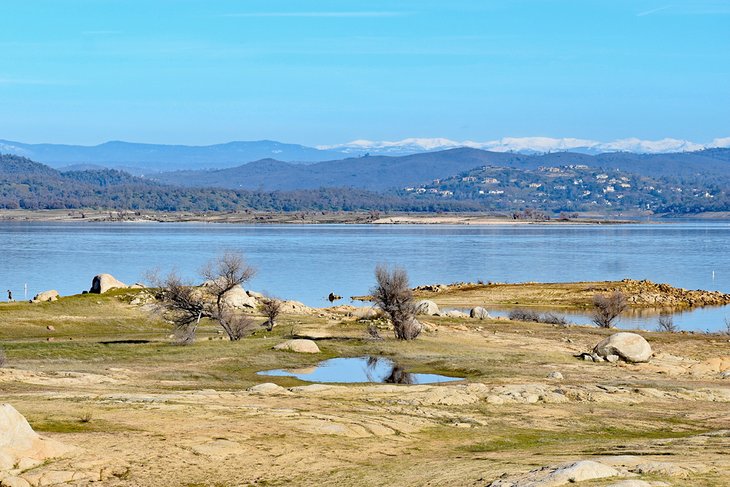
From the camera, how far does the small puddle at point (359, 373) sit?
33.4m

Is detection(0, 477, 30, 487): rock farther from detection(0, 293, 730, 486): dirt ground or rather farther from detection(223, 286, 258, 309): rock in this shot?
detection(223, 286, 258, 309): rock

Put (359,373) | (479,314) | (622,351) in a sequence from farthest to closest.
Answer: (479,314) < (622,351) < (359,373)

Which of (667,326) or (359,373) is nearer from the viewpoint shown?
(359,373)

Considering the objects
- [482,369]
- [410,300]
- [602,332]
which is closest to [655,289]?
[602,332]

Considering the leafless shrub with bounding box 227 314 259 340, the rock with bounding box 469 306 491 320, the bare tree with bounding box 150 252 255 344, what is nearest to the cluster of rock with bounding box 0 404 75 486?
the bare tree with bounding box 150 252 255 344

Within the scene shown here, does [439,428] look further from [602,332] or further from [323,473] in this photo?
[602,332]

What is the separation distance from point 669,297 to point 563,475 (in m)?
61.7

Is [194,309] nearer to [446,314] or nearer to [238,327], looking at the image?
[238,327]

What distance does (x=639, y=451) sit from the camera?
19.1 m

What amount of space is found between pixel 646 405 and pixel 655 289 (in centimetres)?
5094

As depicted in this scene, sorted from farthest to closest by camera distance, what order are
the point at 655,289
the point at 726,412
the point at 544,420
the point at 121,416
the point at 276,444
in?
the point at 655,289
the point at 726,412
the point at 544,420
the point at 121,416
the point at 276,444

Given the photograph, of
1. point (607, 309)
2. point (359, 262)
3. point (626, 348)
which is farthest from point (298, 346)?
point (359, 262)

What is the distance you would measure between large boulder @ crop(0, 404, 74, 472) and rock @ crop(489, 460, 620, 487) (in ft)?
25.3

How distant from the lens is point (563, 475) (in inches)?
611
